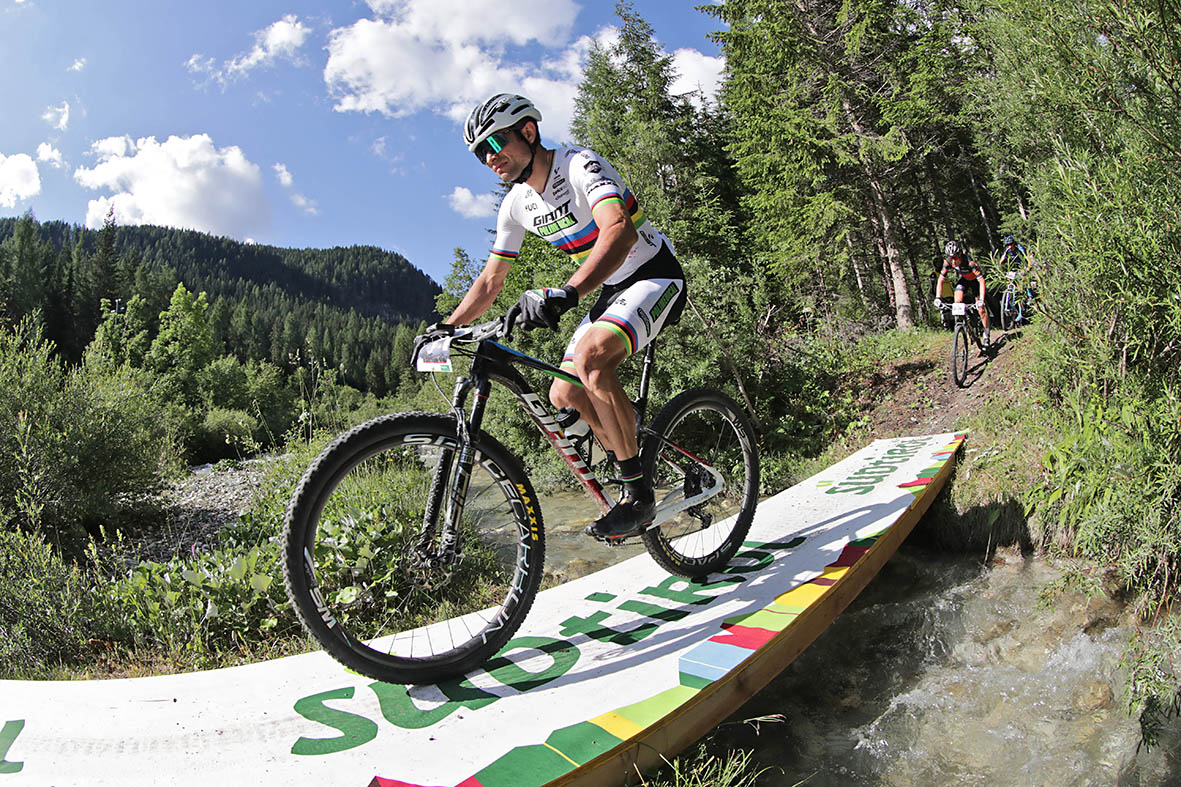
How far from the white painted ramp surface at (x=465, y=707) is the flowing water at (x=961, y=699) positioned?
14.5 inches

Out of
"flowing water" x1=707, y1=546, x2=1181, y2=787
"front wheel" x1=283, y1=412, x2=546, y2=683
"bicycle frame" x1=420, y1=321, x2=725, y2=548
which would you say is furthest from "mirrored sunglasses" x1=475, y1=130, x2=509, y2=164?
"flowing water" x1=707, y1=546, x2=1181, y2=787

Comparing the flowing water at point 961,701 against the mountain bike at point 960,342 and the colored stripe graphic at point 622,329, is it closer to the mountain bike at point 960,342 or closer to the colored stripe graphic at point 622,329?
the colored stripe graphic at point 622,329

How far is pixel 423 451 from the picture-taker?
266cm

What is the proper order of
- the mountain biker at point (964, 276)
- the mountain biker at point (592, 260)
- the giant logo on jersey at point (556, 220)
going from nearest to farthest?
the mountain biker at point (592, 260), the giant logo on jersey at point (556, 220), the mountain biker at point (964, 276)

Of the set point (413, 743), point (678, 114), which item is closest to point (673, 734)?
point (413, 743)

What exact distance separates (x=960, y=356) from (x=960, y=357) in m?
0.02

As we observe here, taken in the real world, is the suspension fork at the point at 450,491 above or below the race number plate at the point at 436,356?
below

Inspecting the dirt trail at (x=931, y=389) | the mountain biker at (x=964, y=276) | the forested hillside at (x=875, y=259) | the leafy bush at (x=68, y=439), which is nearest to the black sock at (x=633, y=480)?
the forested hillside at (x=875, y=259)

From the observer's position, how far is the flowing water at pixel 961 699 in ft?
7.60

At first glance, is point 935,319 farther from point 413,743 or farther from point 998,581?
point 413,743

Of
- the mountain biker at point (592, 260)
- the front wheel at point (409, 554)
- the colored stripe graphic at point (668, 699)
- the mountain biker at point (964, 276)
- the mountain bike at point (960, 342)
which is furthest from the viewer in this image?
the mountain biker at point (964, 276)

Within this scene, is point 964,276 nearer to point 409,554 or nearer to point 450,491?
point 450,491

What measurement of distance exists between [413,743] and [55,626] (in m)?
2.85

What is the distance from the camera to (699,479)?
3613 millimetres
